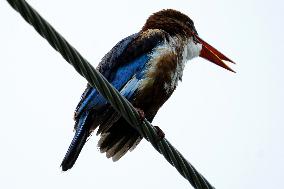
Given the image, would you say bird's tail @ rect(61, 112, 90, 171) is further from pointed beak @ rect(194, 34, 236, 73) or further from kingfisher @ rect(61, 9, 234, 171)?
pointed beak @ rect(194, 34, 236, 73)

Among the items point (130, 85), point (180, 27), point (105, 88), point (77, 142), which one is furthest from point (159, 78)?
point (105, 88)

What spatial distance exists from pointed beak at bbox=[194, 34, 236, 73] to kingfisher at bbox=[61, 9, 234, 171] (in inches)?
31.1

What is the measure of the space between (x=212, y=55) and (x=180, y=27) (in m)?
0.87

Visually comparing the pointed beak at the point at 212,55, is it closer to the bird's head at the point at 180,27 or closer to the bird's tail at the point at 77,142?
the bird's head at the point at 180,27

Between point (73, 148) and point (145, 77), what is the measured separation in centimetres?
93

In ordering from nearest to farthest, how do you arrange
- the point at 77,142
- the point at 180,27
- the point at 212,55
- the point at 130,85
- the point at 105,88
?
1. the point at 105,88
2. the point at 77,142
3. the point at 130,85
4. the point at 180,27
5. the point at 212,55

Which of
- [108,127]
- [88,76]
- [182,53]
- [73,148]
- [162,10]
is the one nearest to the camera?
[88,76]

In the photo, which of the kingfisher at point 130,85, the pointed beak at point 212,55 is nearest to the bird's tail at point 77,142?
the kingfisher at point 130,85

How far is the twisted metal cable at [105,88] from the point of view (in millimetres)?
3303

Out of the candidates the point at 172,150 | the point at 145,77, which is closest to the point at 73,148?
the point at 145,77

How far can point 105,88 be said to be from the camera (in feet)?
12.6

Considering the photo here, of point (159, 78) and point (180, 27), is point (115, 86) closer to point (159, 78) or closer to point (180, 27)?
point (159, 78)

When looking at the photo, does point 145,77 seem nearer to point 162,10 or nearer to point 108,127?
point 108,127

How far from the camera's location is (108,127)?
5.65 m
